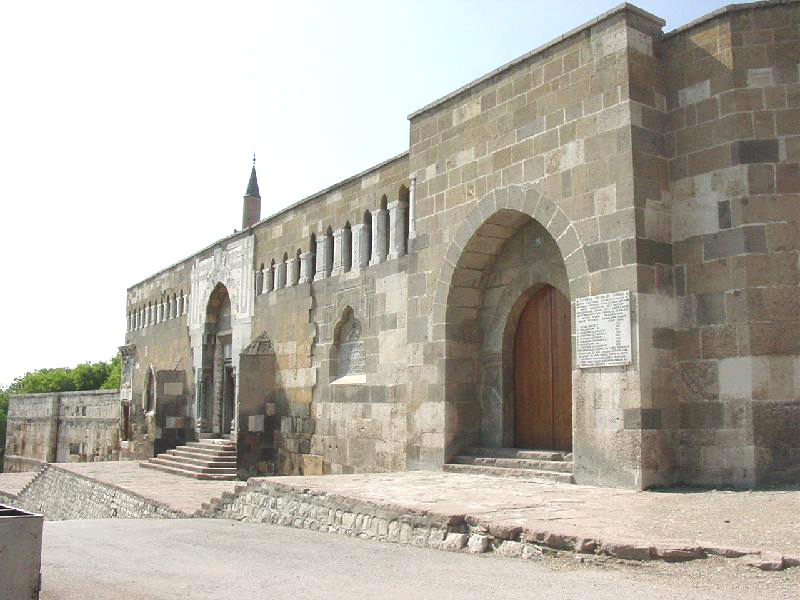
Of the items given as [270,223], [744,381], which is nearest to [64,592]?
[744,381]

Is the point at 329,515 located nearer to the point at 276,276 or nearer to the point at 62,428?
the point at 276,276

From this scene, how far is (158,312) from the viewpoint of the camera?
79.0 feet

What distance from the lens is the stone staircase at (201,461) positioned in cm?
1619

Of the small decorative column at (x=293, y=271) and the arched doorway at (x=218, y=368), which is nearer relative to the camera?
the small decorative column at (x=293, y=271)

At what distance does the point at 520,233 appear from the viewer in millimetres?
10336

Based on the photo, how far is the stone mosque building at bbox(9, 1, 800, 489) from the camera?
7.84 metres

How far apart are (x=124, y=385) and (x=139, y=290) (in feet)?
10.3

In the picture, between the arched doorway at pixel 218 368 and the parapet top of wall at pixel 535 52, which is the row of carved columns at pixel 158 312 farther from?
the parapet top of wall at pixel 535 52

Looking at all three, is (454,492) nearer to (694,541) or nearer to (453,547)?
(453,547)

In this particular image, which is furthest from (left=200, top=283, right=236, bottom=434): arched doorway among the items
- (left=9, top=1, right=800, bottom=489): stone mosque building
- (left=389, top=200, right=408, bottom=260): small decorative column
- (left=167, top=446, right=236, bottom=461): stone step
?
(left=389, top=200, right=408, bottom=260): small decorative column

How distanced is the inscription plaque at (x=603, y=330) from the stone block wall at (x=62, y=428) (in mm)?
20825

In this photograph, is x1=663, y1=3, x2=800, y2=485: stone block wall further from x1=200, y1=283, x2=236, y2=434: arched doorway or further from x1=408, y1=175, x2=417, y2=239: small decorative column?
x1=200, y1=283, x2=236, y2=434: arched doorway

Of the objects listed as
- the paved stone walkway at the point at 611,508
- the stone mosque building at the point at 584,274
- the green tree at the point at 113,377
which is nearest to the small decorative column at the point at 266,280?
the stone mosque building at the point at 584,274

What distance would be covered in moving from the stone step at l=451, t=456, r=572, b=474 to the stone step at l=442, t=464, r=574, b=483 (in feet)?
0.31
